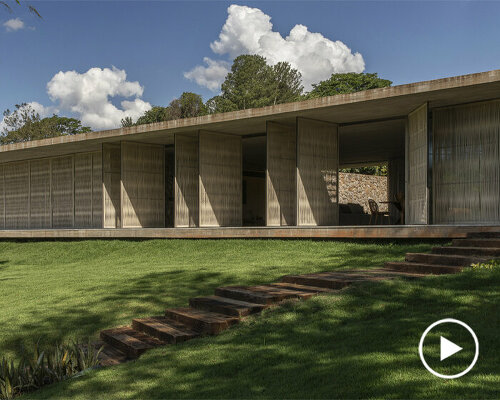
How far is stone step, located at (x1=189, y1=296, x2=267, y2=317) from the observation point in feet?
17.6

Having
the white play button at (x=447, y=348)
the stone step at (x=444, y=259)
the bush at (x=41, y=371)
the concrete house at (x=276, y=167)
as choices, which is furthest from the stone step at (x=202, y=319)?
the concrete house at (x=276, y=167)

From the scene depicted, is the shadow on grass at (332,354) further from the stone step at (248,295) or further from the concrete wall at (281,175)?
the concrete wall at (281,175)

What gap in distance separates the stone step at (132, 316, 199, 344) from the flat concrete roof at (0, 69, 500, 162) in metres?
6.43

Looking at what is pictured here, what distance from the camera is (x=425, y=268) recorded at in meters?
6.30

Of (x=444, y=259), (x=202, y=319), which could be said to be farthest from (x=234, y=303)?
(x=444, y=259)

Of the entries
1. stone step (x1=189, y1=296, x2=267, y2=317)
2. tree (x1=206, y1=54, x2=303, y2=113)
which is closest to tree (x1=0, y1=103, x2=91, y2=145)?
tree (x1=206, y1=54, x2=303, y2=113)

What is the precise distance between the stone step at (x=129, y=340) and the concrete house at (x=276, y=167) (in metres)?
5.34

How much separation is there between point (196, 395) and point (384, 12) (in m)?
9.18

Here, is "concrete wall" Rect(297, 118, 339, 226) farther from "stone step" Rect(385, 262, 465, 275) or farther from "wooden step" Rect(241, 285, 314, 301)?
"wooden step" Rect(241, 285, 314, 301)

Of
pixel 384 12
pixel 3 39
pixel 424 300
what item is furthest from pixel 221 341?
pixel 384 12

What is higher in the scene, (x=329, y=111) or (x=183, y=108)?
(x=183, y=108)

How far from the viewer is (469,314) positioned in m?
4.22

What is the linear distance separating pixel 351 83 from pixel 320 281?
35220 millimetres

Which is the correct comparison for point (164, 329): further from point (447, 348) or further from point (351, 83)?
point (351, 83)
